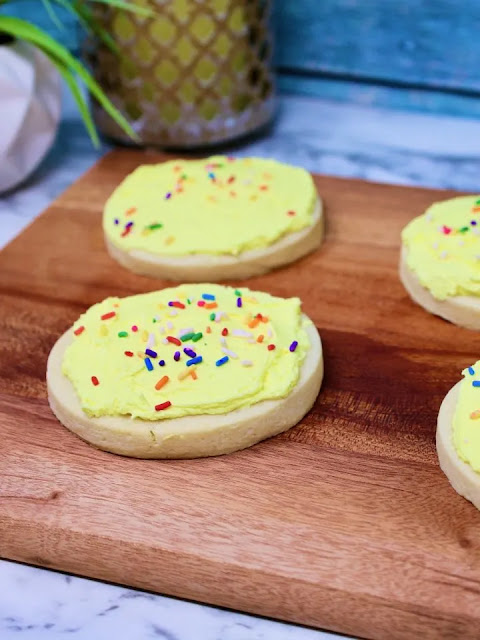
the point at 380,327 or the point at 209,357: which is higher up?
the point at 209,357

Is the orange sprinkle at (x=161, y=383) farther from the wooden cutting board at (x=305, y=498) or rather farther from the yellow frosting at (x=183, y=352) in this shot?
the wooden cutting board at (x=305, y=498)

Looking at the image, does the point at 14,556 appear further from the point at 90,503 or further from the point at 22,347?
the point at 22,347

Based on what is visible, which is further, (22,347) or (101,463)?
(22,347)

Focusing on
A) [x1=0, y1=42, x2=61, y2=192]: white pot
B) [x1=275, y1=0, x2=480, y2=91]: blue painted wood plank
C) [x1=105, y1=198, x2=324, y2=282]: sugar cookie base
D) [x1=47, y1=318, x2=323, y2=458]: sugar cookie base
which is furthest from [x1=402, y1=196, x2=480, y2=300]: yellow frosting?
[x1=0, y1=42, x2=61, y2=192]: white pot

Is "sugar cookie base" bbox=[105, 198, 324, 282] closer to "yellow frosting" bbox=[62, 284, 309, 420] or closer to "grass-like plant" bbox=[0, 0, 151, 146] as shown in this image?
"yellow frosting" bbox=[62, 284, 309, 420]

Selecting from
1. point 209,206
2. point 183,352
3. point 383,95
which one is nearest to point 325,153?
point 383,95

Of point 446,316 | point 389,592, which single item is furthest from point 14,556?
point 446,316

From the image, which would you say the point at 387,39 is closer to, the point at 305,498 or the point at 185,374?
the point at 185,374
